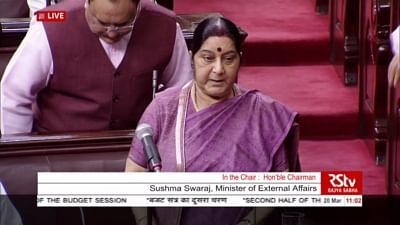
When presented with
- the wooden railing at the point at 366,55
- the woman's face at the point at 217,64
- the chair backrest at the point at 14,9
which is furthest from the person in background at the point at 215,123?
the chair backrest at the point at 14,9

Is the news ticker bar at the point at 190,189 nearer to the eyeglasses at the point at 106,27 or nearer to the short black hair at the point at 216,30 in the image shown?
the short black hair at the point at 216,30

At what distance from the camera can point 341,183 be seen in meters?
3.06

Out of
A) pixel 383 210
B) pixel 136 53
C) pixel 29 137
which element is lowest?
pixel 383 210

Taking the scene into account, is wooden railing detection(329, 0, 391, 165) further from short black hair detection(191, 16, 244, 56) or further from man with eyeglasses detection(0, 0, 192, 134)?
Answer: short black hair detection(191, 16, 244, 56)

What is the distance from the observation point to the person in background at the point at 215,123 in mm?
3004

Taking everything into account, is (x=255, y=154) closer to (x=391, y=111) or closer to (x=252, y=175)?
(x=252, y=175)

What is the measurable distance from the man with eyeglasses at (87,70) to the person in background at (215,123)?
0.43m

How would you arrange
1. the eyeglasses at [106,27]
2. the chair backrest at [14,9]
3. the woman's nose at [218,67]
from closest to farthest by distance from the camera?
1. the woman's nose at [218,67]
2. the eyeglasses at [106,27]
3. the chair backrest at [14,9]

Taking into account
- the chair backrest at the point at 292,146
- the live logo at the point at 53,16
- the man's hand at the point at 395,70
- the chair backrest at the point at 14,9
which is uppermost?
the chair backrest at the point at 14,9

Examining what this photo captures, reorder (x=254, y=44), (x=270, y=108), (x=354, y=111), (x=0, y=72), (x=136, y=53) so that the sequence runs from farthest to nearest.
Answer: (x=254, y=44)
(x=354, y=111)
(x=0, y=72)
(x=136, y=53)
(x=270, y=108)

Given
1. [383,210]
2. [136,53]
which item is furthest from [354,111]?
[136,53]

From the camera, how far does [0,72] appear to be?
3.81 meters

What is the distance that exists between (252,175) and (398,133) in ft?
3.85

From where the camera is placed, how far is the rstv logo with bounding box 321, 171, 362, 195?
301 centimetres
